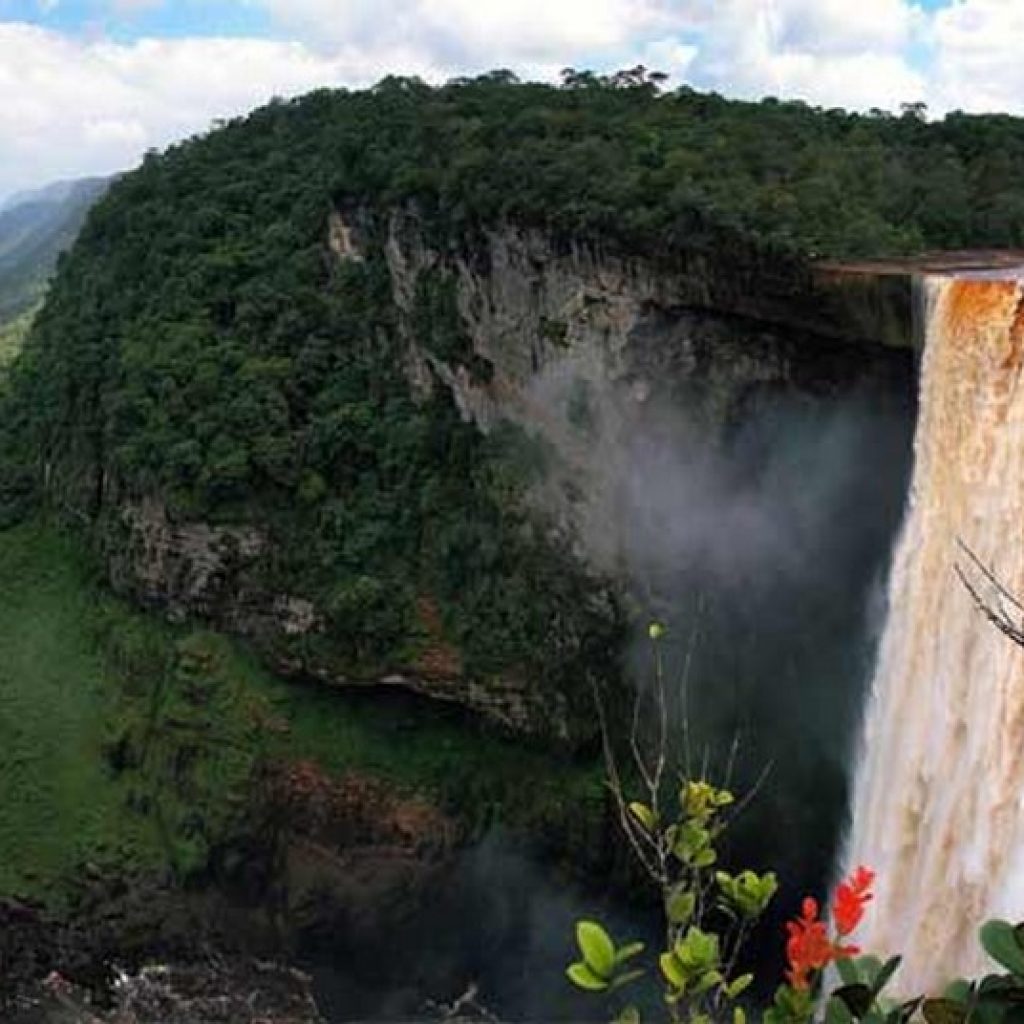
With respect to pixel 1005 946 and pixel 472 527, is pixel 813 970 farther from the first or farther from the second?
pixel 472 527

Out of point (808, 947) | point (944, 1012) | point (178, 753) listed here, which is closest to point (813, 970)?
point (808, 947)

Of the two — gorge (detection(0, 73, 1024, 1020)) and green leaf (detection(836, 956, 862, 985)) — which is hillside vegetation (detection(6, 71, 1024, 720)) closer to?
gorge (detection(0, 73, 1024, 1020))

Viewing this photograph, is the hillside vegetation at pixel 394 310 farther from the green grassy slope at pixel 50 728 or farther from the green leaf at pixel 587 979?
the green leaf at pixel 587 979

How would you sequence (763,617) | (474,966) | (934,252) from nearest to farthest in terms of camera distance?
(934,252) → (763,617) → (474,966)

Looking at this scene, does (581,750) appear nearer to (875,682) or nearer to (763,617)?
(763,617)

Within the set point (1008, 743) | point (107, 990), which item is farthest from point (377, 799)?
point (1008, 743)

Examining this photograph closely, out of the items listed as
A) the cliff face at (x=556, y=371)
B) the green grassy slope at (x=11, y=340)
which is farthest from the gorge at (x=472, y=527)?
the green grassy slope at (x=11, y=340)

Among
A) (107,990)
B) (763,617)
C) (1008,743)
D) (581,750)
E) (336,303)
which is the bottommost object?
(107,990)
